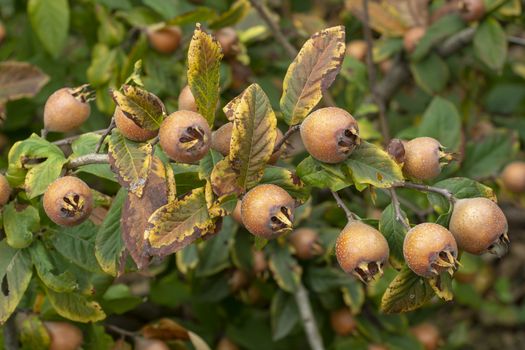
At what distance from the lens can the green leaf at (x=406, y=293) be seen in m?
1.22

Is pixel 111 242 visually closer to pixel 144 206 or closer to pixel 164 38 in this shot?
pixel 144 206

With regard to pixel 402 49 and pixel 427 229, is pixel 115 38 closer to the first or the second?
pixel 402 49

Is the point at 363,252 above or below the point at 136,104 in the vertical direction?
below

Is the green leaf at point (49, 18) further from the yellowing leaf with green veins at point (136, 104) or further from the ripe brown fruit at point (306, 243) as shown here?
the yellowing leaf with green veins at point (136, 104)

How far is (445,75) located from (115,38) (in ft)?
3.51

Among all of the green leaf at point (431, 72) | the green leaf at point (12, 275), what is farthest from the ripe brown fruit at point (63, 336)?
the green leaf at point (431, 72)

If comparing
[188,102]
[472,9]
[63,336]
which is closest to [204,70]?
[188,102]

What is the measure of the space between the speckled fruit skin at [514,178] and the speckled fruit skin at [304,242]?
64cm

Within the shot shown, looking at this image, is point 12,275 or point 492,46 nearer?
point 12,275

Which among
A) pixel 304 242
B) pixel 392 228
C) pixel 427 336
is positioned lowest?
pixel 427 336

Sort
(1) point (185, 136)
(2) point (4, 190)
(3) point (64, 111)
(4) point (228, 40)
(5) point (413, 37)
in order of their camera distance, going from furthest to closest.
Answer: (5) point (413, 37), (4) point (228, 40), (3) point (64, 111), (2) point (4, 190), (1) point (185, 136)

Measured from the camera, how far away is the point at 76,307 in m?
1.53

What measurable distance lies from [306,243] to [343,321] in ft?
1.09

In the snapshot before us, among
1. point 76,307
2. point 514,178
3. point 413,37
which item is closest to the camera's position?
point 76,307
